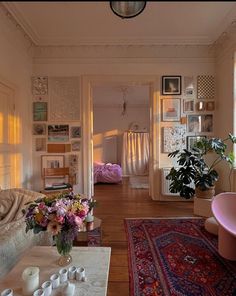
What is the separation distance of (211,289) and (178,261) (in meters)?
0.46

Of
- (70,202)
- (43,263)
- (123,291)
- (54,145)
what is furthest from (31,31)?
(123,291)

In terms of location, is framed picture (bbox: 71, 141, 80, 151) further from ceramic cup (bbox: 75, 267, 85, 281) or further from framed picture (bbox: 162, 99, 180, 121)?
ceramic cup (bbox: 75, 267, 85, 281)

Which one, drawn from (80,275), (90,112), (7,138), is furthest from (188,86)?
(80,275)

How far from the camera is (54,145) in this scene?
4391 millimetres

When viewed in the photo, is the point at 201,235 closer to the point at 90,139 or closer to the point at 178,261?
the point at 178,261

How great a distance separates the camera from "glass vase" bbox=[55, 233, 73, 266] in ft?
4.64

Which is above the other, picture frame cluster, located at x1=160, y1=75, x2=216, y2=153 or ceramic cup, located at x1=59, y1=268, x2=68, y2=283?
picture frame cluster, located at x1=160, y1=75, x2=216, y2=153

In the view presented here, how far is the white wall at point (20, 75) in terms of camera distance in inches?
129

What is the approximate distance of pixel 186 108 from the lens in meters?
4.40

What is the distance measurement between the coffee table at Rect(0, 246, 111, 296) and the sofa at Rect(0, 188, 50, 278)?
0.24 meters

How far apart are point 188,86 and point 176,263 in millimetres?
3295

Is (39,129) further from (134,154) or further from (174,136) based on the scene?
(134,154)

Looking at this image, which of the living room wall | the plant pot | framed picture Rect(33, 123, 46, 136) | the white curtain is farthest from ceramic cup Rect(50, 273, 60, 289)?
the white curtain

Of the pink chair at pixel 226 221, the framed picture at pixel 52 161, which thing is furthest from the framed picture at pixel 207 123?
the framed picture at pixel 52 161
